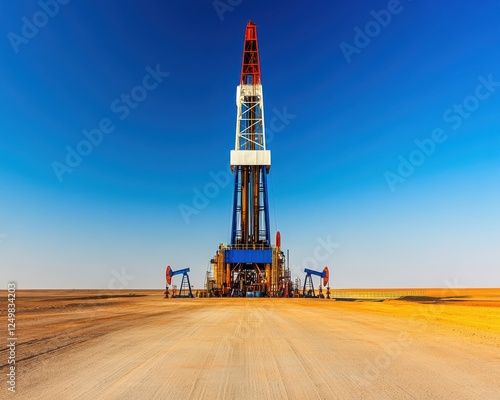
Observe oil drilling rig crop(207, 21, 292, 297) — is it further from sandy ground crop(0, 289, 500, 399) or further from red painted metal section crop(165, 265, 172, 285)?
sandy ground crop(0, 289, 500, 399)

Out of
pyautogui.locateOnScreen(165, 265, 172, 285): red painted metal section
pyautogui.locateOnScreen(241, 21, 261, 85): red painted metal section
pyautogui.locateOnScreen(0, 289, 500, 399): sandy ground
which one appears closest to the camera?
pyautogui.locateOnScreen(0, 289, 500, 399): sandy ground

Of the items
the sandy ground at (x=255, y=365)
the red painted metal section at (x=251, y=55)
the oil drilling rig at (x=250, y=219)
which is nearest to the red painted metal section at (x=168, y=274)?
the oil drilling rig at (x=250, y=219)

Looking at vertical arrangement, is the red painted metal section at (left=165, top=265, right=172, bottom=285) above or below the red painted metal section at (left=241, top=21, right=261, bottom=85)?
below

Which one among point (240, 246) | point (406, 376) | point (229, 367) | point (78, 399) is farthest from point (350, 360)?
point (240, 246)

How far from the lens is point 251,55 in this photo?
53.6m

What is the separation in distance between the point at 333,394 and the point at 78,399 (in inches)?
112

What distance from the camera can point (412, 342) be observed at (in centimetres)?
930

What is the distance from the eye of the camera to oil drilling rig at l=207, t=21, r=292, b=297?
45281 millimetres

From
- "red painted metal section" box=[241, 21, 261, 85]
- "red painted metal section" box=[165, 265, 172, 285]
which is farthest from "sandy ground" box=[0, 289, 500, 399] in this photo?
"red painted metal section" box=[241, 21, 261, 85]

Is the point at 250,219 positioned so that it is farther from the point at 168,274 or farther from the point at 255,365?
the point at 255,365

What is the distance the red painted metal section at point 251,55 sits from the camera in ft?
173

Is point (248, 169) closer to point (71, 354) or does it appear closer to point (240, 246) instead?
point (240, 246)

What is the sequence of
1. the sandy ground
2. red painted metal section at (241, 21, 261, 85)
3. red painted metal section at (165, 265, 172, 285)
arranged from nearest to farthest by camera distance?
the sandy ground, red painted metal section at (165, 265, 172, 285), red painted metal section at (241, 21, 261, 85)

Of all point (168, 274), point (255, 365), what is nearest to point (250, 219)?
point (168, 274)
